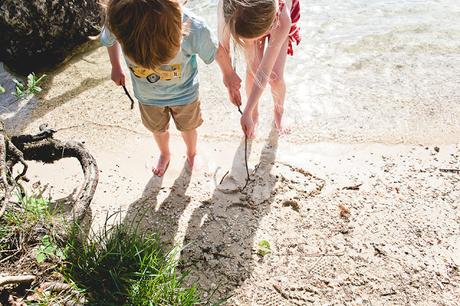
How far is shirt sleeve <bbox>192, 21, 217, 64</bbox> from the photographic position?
229 cm

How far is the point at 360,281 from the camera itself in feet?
7.68

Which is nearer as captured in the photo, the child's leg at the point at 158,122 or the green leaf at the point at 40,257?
the green leaf at the point at 40,257

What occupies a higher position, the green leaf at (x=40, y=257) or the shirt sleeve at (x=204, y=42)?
the shirt sleeve at (x=204, y=42)

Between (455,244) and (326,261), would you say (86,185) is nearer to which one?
(326,261)

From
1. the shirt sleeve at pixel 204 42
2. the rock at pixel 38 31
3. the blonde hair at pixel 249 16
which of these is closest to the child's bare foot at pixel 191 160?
the shirt sleeve at pixel 204 42

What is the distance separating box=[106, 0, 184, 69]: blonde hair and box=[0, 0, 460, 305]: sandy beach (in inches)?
36.5

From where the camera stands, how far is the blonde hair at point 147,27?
1.92 meters

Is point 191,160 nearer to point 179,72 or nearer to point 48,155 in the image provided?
point 179,72

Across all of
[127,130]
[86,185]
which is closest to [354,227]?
[86,185]

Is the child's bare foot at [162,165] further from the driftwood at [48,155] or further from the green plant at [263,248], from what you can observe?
the green plant at [263,248]

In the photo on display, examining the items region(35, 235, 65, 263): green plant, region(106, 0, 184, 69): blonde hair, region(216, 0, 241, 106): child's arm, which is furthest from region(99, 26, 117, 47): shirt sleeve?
region(35, 235, 65, 263): green plant

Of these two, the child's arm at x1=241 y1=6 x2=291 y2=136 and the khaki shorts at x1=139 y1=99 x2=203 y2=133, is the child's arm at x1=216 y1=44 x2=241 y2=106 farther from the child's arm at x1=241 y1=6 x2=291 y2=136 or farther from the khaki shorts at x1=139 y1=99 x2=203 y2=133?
the khaki shorts at x1=139 y1=99 x2=203 y2=133

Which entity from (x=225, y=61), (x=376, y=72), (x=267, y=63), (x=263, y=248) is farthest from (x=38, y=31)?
(x=376, y=72)

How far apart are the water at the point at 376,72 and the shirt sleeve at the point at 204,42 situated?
130 centimetres
